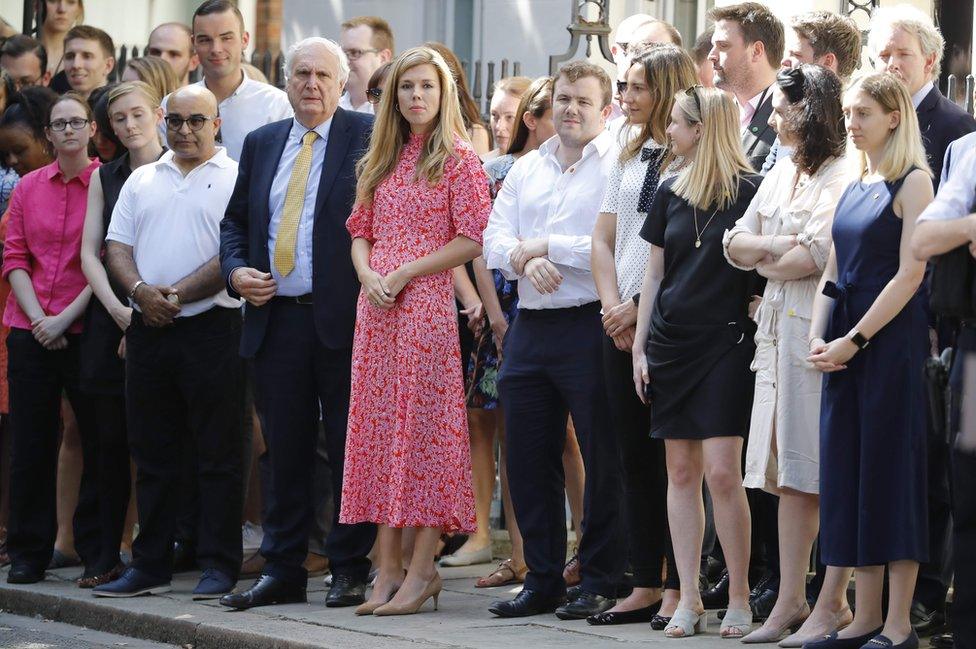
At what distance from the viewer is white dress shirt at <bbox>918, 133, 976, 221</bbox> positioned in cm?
611

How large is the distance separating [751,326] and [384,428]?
1722 mm

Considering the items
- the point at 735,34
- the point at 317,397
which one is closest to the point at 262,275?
the point at 317,397

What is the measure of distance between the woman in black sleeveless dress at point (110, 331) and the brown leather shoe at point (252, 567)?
609mm

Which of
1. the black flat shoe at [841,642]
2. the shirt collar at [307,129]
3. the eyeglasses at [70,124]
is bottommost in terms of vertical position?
the black flat shoe at [841,642]

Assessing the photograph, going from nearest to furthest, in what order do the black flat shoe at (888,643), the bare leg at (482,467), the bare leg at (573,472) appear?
1. the black flat shoe at (888,643)
2. the bare leg at (573,472)
3. the bare leg at (482,467)

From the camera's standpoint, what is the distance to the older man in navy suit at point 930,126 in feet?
23.2

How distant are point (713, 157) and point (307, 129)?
84.0 inches

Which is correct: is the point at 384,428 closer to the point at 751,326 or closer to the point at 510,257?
the point at 510,257

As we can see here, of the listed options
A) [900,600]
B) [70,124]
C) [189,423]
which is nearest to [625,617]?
[900,600]

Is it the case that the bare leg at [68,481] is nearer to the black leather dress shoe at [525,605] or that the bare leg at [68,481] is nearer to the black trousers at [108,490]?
the black trousers at [108,490]

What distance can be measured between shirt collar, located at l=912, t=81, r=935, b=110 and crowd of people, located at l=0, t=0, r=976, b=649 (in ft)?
0.04

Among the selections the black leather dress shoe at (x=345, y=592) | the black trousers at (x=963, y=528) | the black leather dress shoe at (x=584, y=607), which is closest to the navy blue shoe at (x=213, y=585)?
the black leather dress shoe at (x=345, y=592)

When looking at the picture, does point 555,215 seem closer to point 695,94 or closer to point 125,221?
point 695,94

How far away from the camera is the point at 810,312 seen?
6.88 m
